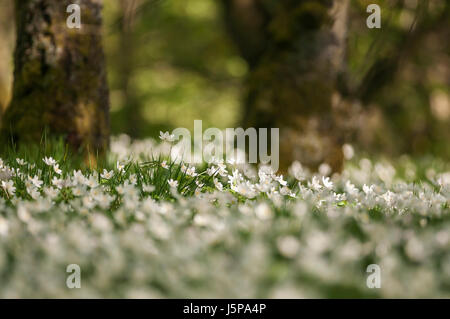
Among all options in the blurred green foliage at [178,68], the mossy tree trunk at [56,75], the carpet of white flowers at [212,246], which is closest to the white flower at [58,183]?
the carpet of white flowers at [212,246]

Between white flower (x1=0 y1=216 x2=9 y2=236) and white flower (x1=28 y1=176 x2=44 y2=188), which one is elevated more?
white flower (x1=28 y1=176 x2=44 y2=188)

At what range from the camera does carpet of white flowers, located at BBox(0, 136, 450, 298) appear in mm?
2002

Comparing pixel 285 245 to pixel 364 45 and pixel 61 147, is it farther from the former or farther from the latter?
pixel 364 45

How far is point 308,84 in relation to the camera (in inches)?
235

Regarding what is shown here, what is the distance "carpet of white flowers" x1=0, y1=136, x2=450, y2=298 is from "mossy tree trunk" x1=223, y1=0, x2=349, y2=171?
8.60 feet

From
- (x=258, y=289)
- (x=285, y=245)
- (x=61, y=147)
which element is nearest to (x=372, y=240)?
(x=285, y=245)

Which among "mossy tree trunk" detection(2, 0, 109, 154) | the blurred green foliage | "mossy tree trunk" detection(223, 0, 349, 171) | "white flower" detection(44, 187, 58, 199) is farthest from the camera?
the blurred green foliage

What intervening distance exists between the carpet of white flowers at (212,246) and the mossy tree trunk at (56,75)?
1.40 meters

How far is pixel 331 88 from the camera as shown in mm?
6027

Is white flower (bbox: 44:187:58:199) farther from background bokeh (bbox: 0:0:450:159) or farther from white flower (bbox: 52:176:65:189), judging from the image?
background bokeh (bbox: 0:0:450:159)

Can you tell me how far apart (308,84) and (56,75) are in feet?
9.77

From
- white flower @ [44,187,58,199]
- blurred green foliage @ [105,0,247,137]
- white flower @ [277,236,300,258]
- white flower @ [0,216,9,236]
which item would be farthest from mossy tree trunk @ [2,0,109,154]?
blurred green foliage @ [105,0,247,137]

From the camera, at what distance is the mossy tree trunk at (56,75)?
4.62 m
